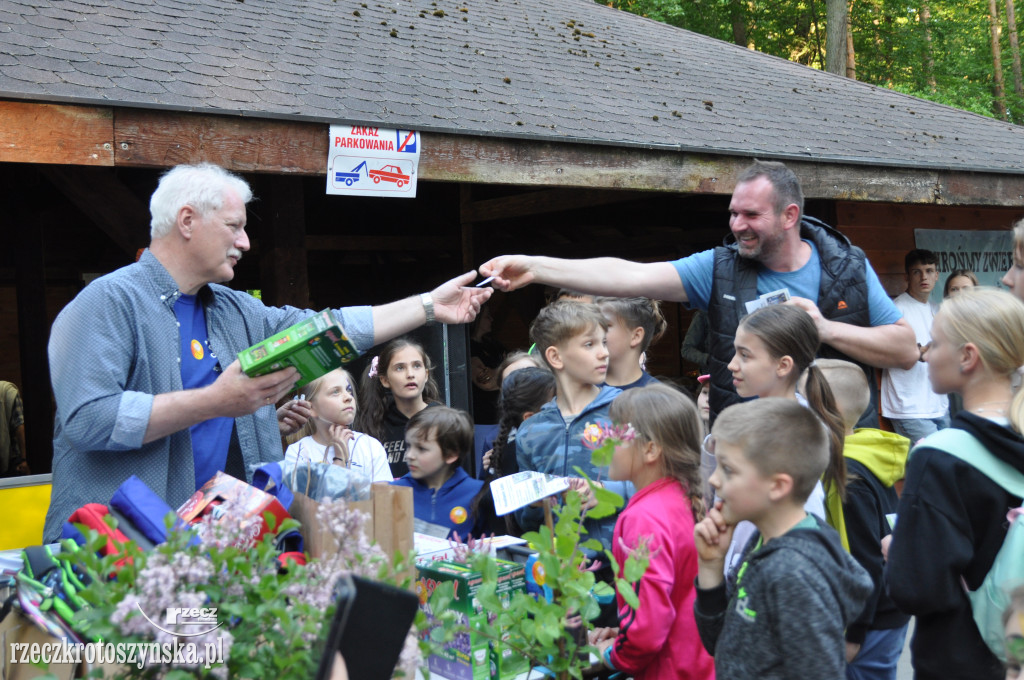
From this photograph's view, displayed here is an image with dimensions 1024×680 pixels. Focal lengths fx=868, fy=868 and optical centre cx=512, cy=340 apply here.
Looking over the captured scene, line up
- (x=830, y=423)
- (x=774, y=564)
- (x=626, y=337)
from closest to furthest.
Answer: (x=774, y=564) < (x=830, y=423) < (x=626, y=337)

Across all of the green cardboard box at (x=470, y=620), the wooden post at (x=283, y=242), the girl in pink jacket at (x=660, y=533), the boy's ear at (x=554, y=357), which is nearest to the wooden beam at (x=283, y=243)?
the wooden post at (x=283, y=242)

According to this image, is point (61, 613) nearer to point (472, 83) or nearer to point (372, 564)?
point (372, 564)

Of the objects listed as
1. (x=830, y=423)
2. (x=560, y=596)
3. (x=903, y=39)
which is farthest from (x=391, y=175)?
(x=903, y=39)

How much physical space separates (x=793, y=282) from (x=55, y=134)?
299 cm

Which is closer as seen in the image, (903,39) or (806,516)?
(806,516)

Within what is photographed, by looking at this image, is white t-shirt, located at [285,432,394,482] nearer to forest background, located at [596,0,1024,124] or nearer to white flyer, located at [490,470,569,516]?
white flyer, located at [490,470,569,516]

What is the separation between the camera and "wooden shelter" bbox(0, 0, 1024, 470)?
4039 millimetres

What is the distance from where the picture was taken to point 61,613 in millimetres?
1569

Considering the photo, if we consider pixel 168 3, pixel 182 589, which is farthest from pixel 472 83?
pixel 182 589

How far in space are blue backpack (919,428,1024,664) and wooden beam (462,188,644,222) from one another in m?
5.25

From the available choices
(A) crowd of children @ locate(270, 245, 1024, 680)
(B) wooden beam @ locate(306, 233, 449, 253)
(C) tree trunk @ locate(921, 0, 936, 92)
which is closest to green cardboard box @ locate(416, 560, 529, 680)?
(A) crowd of children @ locate(270, 245, 1024, 680)

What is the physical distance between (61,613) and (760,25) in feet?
74.1

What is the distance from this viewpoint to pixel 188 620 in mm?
1349

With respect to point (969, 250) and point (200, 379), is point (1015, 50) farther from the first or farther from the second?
point (200, 379)
